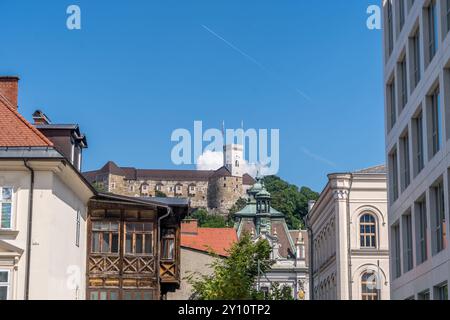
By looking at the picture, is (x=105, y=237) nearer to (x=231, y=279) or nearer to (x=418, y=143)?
(x=231, y=279)

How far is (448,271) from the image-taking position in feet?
93.0

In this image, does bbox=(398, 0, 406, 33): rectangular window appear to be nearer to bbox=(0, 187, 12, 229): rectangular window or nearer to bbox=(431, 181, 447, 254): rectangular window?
bbox=(431, 181, 447, 254): rectangular window

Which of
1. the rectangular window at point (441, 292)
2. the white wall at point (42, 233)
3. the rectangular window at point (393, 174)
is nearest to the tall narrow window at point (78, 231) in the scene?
the white wall at point (42, 233)

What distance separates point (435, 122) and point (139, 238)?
15771mm

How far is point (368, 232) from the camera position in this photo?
60.2 meters

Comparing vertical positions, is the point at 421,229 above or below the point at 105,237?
below

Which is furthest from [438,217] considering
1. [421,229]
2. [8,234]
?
[8,234]

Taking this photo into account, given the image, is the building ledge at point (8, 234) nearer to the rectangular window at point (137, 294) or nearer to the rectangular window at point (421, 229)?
the rectangular window at point (137, 294)

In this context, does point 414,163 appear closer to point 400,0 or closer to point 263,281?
point 400,0

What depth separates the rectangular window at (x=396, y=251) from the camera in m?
37.8

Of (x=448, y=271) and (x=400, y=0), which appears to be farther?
(x=400, y=0)

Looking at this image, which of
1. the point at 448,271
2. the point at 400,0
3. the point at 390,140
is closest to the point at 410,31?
the point at 400,0
